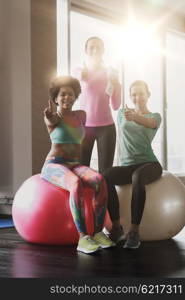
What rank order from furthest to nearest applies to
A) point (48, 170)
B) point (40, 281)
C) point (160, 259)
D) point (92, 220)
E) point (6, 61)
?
1. point (6, 61)
2. point (48, 170)
3. point (92, 220)
4. point (160, 259)
5. point (40, 281)

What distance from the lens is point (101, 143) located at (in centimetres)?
314

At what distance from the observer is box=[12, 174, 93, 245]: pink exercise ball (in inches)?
102

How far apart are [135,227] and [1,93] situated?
2215 mm

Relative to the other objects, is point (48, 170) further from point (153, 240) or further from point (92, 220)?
point (153, 240)

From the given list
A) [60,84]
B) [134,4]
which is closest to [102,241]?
[60,84]

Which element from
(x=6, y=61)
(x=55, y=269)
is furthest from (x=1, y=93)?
(x=55, y=269)

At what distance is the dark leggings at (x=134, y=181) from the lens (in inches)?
104

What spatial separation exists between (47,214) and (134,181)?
1.87ft

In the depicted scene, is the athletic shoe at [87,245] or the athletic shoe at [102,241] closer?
the athletic shoe at [87,245]

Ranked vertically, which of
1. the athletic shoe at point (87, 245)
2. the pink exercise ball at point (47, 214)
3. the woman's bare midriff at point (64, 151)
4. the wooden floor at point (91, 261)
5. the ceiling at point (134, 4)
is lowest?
the wooden floor at point (91, 261)

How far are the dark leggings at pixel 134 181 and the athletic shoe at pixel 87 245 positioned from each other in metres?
0.30

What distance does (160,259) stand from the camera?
7.72 ft

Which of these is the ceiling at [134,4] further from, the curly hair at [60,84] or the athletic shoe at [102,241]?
the athletic shoe at [102,241]

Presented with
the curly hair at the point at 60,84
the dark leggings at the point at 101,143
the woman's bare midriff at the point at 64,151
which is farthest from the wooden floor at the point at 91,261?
the curly hair at the point at 60,84
